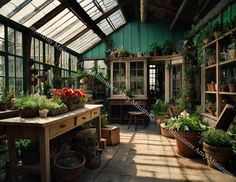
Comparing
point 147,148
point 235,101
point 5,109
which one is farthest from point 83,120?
point 235,101

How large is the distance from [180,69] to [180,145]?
351 cm

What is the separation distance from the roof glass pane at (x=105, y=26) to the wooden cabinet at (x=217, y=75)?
4.35 meters

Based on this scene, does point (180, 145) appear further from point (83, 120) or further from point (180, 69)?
point (180, 69)

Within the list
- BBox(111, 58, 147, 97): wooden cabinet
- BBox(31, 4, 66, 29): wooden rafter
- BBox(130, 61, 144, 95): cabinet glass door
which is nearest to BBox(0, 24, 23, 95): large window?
BBox(31, 4, 66, 29): wooden rafter

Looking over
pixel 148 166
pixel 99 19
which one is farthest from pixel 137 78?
pixel 148 166

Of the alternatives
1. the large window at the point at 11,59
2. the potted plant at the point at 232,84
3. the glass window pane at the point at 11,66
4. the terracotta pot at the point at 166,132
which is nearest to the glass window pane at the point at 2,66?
the large window at the point at 11,59

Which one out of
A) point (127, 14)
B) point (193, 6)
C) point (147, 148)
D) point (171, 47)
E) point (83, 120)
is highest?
point (127, 14)

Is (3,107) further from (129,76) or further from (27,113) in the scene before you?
(129,76)

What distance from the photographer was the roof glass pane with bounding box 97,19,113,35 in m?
8.34

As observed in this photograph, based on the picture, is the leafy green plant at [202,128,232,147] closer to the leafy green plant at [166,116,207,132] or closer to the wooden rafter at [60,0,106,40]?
the leafy green plant at [166,116,207,132]

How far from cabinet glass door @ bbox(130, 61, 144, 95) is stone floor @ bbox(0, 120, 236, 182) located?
3141mm

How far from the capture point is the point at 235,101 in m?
3.93

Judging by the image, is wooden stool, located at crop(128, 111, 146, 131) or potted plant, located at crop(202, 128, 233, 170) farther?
wooden stool, located at crop(128, 111, 146, 131)

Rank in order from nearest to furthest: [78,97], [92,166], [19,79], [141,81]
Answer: [92,166], [78,97], [19,79], [141,81]
